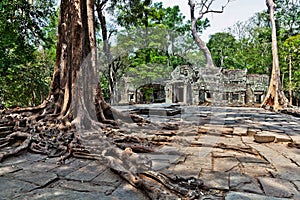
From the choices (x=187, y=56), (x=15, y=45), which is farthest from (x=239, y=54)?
(x=15, y=45)

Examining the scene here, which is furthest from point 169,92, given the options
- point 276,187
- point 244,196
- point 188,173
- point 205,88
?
point 244,196

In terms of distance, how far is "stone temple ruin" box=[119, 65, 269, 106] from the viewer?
18047 millimetres

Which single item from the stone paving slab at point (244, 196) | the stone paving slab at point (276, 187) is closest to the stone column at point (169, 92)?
the stone paving slab at point (276, 187)

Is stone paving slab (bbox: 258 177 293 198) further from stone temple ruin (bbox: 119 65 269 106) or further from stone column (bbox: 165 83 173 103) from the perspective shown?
stone column (bbox: 165 83 173 103)

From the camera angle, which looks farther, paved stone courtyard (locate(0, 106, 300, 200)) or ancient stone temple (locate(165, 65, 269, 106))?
ancient stone temple (locate(165, 65, 269, 106))

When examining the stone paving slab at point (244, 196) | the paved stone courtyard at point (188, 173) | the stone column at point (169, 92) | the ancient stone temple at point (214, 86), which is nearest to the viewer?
the stone paving slab at point (244, 196)

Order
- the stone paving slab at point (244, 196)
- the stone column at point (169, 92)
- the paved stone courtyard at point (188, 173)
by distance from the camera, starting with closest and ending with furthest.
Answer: the stone paving slab at point (244, 196) → the paved stone courtyard at point (188, 173) → the stone column at point (169, 92)

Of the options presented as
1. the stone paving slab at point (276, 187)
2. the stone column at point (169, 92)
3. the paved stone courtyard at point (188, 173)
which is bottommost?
the stone paving slab at point (276, 187)

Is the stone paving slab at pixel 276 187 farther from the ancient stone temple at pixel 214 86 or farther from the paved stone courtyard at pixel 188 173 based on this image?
the ancient stone temple at pixel 214 86

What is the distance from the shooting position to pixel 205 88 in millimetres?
18469

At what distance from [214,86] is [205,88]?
952 millimetres

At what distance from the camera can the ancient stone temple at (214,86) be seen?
59.1 feet

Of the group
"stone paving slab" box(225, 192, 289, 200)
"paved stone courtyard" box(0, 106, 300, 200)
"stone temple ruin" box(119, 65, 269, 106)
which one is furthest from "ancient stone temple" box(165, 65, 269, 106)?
"stone paving slab" box(225, 192, 289, 200)

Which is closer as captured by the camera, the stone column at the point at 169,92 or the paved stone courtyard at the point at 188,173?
the paved stone courtyard at the point at 188,173
